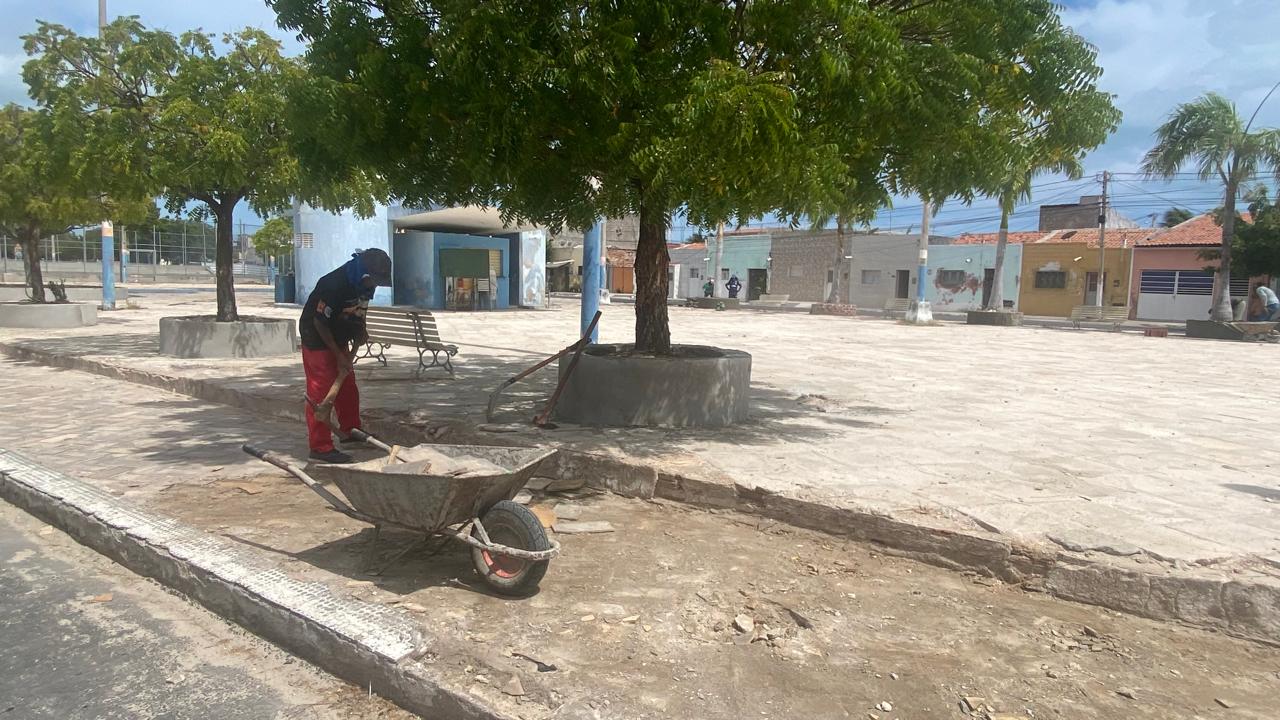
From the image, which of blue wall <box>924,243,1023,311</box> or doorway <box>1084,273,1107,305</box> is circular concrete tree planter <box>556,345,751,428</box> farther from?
doorway <box>1084,273,1107,305</box>

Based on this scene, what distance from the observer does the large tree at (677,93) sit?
474cm

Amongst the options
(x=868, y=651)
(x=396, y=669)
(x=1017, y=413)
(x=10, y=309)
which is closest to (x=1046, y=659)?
(x=868, y=651)

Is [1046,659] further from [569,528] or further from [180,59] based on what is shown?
[180,59]

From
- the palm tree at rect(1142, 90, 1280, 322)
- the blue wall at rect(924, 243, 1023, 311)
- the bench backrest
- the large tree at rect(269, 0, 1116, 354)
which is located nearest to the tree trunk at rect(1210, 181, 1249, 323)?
the palm tree at rect(1142, 90, 1280, 322)

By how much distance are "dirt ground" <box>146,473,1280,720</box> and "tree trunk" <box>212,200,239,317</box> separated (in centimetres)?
842

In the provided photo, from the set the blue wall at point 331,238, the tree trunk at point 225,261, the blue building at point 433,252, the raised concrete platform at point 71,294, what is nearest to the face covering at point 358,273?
the tree trunk at point 225,261

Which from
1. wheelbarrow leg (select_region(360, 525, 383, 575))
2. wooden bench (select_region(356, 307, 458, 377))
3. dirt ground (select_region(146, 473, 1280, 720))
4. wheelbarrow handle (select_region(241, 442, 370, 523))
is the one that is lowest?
dirt ground (select_region(146, 473, 1280, 720))

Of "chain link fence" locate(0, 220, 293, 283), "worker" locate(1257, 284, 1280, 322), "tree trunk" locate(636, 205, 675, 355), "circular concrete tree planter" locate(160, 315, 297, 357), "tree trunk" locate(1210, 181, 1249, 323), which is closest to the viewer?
"tree trunk" locate(636, 205, 675, 355)

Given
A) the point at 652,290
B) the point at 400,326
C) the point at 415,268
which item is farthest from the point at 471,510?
the point at 415,268

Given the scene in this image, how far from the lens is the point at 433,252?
26984 mm

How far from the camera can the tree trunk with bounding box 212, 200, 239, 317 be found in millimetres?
11875

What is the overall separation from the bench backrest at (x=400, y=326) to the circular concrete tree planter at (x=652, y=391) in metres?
→ 3.76

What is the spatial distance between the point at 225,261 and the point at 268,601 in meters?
10.2

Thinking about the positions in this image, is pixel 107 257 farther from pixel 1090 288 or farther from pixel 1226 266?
pixel 1090 288
